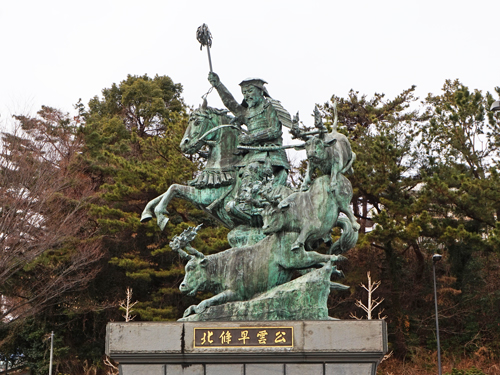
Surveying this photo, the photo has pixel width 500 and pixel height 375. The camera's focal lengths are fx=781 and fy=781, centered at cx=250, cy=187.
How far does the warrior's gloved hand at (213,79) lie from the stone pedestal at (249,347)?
382 cm

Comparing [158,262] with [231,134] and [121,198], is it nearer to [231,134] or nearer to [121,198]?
[121,198]

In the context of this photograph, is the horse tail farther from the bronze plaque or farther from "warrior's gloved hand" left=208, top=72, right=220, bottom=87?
"warrior's gloved hand" left=208, top=72, right=220, bottom=87

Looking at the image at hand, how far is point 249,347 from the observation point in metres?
8.11

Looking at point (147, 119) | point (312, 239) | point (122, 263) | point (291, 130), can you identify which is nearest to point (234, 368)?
point (312, 239)

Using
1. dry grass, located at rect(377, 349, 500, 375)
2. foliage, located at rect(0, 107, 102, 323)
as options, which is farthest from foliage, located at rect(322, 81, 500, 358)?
foliage, located at rect(0, 107, 102, 323)

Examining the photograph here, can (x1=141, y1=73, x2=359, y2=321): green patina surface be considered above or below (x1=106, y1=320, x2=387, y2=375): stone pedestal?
above

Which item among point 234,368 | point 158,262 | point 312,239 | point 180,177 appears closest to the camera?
point 234,368

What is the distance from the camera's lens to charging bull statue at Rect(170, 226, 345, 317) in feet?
29.1

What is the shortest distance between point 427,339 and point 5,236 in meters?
11.8

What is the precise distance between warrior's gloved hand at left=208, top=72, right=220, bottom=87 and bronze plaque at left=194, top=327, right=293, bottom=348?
3882 mm

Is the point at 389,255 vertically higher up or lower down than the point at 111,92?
lower down

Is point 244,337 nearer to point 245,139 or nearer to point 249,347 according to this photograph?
point 249,347

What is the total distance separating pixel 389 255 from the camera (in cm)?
2239

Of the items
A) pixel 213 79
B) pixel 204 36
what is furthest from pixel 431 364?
pixel 204 36
